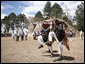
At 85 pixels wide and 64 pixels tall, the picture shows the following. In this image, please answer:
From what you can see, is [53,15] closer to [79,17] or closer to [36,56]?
[79,17]

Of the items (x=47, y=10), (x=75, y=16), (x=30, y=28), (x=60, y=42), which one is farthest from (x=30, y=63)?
(x=47, y=10)

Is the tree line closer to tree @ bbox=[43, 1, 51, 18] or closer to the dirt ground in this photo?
tree @ bbox=[43, 1, 51, 18]

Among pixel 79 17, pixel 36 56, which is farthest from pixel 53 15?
pixel 36 56

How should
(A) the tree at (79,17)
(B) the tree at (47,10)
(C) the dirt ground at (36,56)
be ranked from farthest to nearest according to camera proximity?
(B) the tree at (47,10)
(A) the tree at (79,17)
(C) the dirt ground at (36,56)

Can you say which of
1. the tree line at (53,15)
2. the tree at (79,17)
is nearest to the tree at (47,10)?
the tree line at (53,15)

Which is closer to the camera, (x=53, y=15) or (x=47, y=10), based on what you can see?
(x=53, y=15)

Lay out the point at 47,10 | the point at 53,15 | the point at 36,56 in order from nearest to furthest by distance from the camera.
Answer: the point at 36,56 → the point at 53,15 → the point at 47,10

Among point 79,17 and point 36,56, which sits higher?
point 79,17

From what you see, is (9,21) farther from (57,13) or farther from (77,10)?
(77,10)

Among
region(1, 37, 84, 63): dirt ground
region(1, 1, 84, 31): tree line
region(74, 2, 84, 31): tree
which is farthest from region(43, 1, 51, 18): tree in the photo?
region(1, 37, 84, 63): dirt ground

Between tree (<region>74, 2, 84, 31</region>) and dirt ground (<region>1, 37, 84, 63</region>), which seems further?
tree (<region>74, 2, 84, 31</region>)

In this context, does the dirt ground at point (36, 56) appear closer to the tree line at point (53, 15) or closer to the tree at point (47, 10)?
the tree line at point (53, 15)

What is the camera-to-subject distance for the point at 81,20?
79688mm

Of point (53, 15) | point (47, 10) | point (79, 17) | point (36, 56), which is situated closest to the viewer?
point (36, 56)
